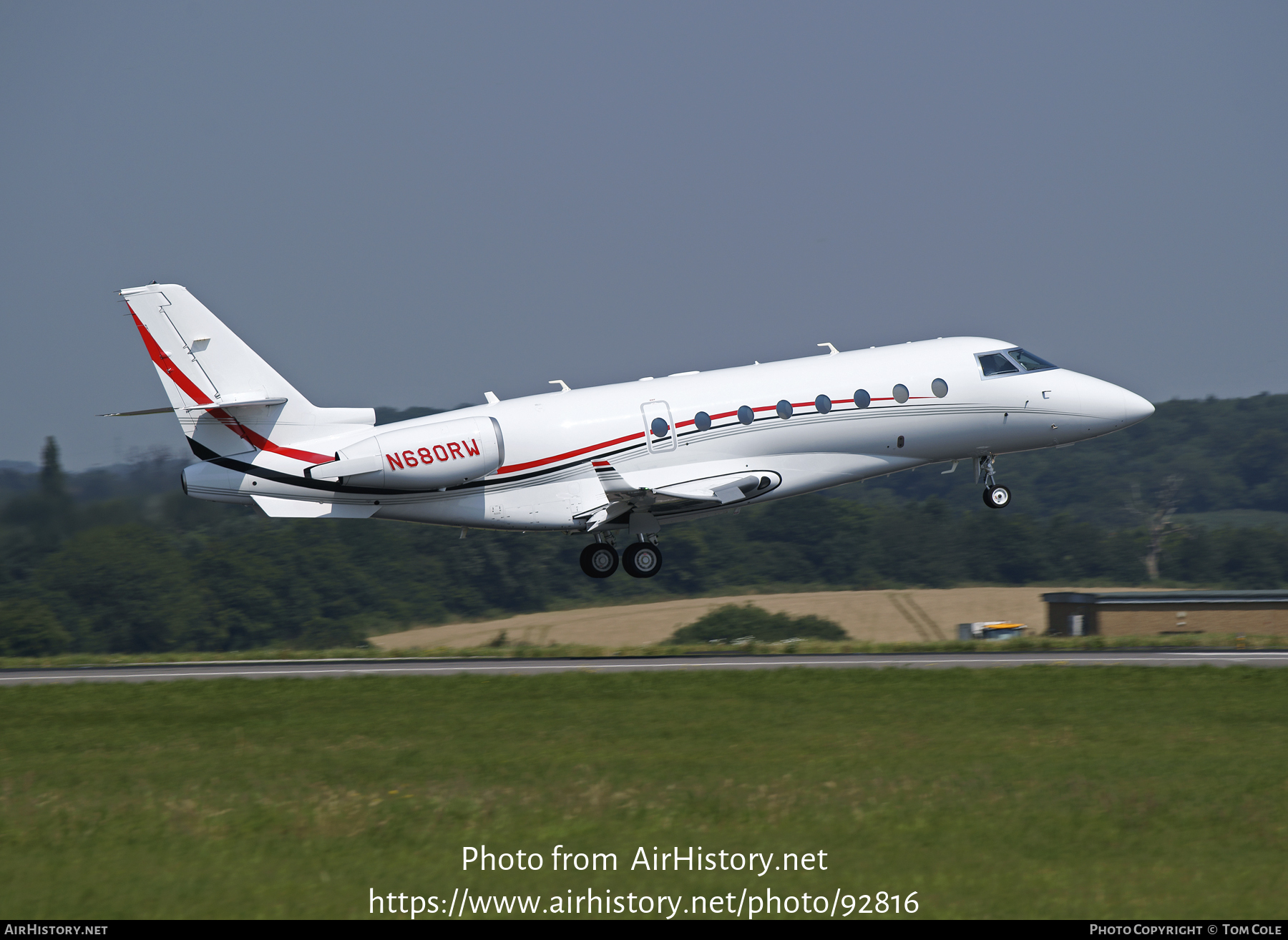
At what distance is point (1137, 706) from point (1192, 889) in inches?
459

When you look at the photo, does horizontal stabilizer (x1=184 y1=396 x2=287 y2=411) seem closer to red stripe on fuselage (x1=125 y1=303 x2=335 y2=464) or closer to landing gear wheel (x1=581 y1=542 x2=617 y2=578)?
red stripe on fuselage (x1=125 y1=303 x2=335 y2=464)

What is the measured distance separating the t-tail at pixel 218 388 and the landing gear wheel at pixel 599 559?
7.01m

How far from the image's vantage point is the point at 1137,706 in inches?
939

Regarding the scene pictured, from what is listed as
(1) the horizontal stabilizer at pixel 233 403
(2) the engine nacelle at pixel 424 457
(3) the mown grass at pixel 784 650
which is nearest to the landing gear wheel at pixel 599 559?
(3) the mown grass at pixel 784 650

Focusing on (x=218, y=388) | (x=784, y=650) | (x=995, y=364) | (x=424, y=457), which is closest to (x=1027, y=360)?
(x=995, y=364)

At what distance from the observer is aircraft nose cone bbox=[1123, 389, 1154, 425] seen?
36.4 meters

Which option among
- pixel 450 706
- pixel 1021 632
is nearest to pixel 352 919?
pixel 450 706

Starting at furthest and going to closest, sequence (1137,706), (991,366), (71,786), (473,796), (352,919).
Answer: (991,366) → (1137,706) → (71,786) → (473,796) → (352,919)

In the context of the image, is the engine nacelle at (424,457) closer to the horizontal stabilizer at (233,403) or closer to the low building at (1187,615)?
the horizontal stabilizer at (233,403)

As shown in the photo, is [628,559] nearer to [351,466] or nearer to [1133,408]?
[351,466]

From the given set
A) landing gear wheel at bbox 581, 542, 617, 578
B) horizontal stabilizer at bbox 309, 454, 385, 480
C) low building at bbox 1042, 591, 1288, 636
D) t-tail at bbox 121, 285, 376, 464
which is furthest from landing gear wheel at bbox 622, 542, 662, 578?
low building at bbox 1042, 591, 1288, 636

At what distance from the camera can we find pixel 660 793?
54.9 feet

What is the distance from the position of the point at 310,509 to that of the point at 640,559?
8317 millimetres

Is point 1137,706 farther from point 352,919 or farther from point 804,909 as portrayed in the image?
point 352,919
